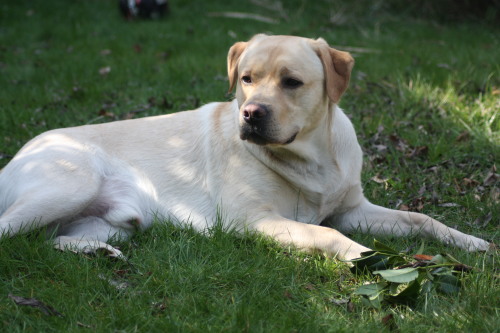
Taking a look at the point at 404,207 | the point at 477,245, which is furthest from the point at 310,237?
the point at 404,207

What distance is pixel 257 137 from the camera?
3533 mm

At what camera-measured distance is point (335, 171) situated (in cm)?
391

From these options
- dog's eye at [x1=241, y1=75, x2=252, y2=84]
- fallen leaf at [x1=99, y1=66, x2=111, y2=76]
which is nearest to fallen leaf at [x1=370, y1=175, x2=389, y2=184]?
dog's eye at [x1=241, y1=75, x2=252, y2=84]

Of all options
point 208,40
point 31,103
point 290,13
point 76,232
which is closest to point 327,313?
point 76,232

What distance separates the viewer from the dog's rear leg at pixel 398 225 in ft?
11.9

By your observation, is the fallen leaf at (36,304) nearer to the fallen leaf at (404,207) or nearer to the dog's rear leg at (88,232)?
the dog's rear leg at (88,232)

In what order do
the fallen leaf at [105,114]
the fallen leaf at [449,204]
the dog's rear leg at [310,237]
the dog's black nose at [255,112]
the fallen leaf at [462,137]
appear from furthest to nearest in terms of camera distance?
the fallen leaf at [105,114], the fallen leaf at [462,137], the fallen leaf at [449,204], the dog's black nose at [255,112], the dog's rear leg at [310,237]

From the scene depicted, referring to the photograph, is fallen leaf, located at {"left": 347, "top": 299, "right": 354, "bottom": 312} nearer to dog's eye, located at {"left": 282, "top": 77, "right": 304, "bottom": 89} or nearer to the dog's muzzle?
the dog's muzzle

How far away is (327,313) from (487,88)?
4214mm

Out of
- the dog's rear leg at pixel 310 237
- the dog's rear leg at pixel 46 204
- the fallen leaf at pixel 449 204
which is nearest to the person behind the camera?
the dog's rear leg at pixel 310 237

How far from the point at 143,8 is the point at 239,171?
25.5 ft

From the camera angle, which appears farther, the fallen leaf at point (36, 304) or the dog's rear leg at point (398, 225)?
the dog's rear leg at point (398, 225)

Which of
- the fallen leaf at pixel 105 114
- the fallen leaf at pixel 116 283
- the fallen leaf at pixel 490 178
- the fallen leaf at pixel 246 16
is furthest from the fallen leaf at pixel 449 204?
the fallen leaf at pixel 246 16

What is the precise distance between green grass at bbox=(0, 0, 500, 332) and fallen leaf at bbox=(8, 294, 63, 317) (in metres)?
0.03
